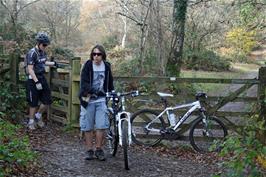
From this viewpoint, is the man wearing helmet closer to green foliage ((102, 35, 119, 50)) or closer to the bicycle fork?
the bicycle fork

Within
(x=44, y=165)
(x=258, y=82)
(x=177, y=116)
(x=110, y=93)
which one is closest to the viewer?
(x=44, y=165)

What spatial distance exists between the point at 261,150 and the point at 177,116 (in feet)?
15.8

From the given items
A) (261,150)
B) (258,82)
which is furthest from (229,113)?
(261,150)

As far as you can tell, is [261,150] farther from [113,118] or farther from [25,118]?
[25,118]

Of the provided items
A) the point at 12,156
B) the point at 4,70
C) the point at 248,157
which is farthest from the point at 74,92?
the point at 248,157

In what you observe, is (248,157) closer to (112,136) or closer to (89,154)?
(89,154)

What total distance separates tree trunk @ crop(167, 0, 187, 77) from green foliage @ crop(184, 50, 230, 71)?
13.1m

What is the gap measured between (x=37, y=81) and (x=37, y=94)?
412 mm

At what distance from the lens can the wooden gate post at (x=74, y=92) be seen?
937cm

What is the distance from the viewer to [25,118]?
10.1 meters

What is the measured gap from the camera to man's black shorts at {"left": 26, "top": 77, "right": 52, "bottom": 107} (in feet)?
30.6

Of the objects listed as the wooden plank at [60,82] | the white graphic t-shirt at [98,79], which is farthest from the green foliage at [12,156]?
the wooden plank at [60,82]

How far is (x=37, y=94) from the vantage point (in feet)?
30.9

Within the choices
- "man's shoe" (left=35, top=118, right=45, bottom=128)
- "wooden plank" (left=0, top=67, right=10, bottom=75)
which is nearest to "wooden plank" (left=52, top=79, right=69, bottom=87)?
"man's shoe" (left=35, top=118, right=45, bottom=128)
